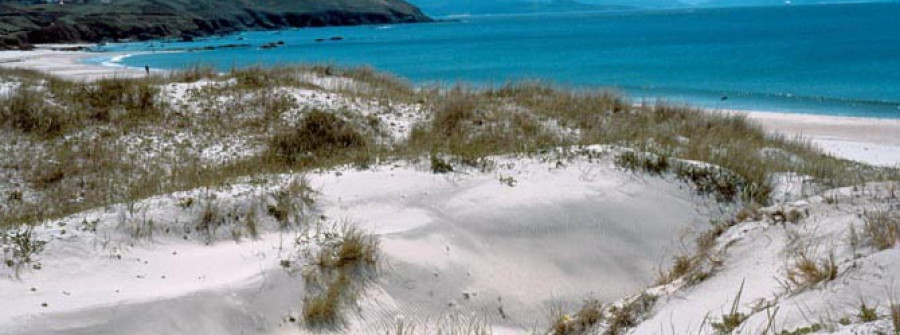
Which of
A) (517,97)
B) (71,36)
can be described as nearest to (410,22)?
(71,36)

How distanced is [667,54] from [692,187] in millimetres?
53326

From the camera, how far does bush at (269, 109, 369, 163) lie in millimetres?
13938

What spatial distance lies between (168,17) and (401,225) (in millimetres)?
113489

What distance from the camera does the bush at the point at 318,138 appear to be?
13.9 meters

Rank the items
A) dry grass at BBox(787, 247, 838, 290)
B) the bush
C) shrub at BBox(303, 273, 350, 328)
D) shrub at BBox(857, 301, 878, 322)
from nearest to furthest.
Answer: shrub at BBox(857, 301, 878, 322)
dry grass at BBox(787, 247, 838, 290)
shrub at BBox(303, 273, 350, 328)
the bush

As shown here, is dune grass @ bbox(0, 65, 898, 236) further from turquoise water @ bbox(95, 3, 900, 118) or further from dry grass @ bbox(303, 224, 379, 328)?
turquoise water @ bbox(95, 3, 900, 118)

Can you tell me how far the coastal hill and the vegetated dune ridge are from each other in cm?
6163

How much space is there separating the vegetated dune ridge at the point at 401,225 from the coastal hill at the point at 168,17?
202 ft

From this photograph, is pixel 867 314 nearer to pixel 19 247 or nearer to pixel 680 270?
pixel 680 270

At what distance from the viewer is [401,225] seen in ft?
29.1

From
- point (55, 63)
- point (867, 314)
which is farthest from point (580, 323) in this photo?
point (55, 63)

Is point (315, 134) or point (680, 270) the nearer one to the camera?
point (680, 270)

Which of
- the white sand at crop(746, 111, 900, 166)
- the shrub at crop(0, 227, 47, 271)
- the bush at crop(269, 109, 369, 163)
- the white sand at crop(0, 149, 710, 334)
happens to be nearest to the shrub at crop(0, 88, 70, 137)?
the bush at crop(269, 109, 369, 163)

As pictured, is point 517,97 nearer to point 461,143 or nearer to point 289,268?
point 461,143
